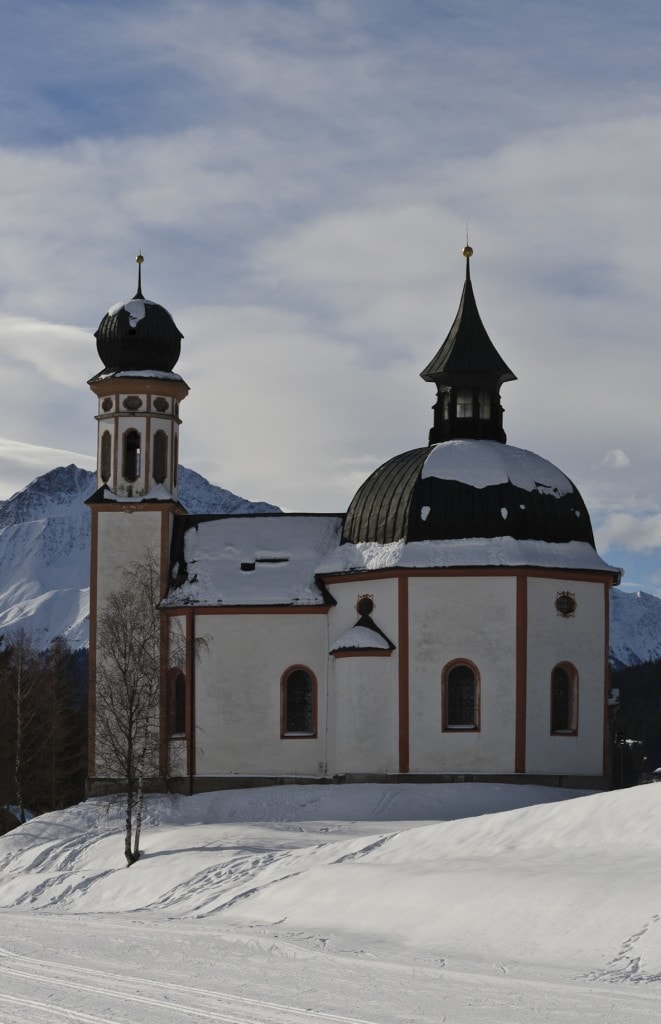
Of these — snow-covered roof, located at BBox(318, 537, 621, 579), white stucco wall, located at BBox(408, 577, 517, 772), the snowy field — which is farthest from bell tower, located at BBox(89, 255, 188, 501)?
the snowy field

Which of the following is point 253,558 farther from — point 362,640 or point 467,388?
point 467,388

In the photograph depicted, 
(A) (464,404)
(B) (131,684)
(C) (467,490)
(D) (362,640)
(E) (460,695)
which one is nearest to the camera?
(B) (131,684)

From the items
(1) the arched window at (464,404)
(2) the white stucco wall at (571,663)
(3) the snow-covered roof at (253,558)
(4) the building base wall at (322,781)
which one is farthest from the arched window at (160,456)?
(2) the white stucco wall at (571,663)

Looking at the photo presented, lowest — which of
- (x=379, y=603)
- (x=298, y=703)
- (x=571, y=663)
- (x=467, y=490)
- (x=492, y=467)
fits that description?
(x=298, y=703)

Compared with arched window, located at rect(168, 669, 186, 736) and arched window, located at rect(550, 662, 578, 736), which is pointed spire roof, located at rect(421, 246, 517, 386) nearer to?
arched window, located at rect(550, 662, 578, 736)

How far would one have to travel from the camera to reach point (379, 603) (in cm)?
4441

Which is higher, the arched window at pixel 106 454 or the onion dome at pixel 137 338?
the onion dome at pixel 137 338

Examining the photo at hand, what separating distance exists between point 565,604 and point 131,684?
1261 centimetres

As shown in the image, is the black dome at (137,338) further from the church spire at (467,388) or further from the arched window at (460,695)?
the arched window at (460,695)

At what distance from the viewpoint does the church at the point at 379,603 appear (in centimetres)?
4328

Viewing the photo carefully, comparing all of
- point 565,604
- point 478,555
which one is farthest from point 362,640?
point 565,604

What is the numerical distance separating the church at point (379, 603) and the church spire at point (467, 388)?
66 millimetres

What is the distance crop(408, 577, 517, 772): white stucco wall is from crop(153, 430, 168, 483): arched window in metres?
9.52

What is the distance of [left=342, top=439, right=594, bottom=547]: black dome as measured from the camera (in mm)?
44125
